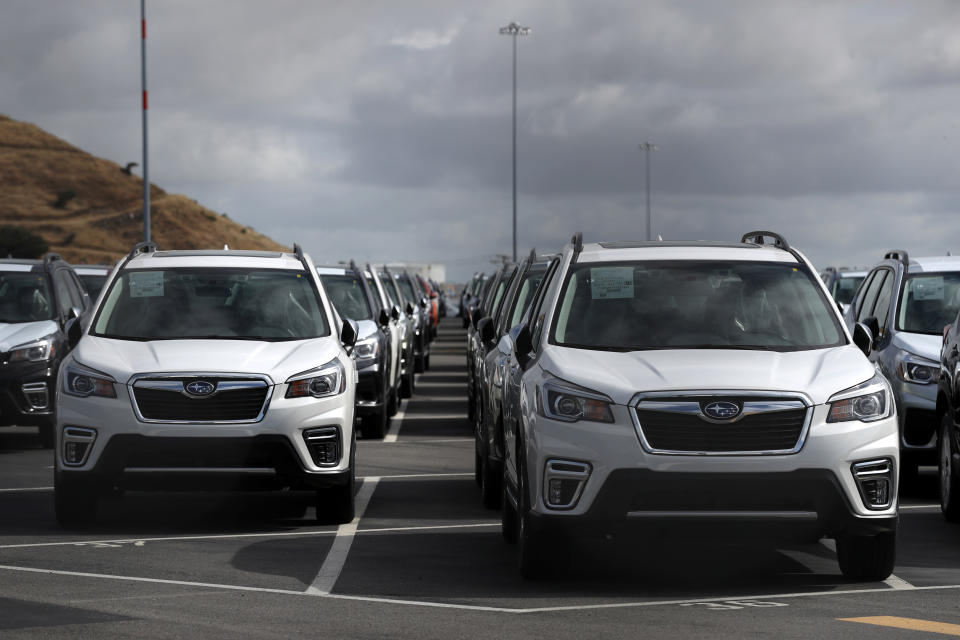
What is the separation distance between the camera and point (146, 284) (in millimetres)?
12203

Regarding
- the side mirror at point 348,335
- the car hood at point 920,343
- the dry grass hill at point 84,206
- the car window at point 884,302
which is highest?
the dry grass hill at point 84,206

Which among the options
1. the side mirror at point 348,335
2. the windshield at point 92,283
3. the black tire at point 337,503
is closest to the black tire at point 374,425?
the side mirror at point 348,335

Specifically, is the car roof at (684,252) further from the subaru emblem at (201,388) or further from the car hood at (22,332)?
the car hood at (22,332)

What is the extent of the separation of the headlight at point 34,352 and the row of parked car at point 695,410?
7793mm

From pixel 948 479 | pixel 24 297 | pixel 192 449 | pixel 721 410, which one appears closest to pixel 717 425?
pixel 721 410

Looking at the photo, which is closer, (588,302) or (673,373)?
(673,373)

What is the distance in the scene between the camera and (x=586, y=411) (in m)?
8.60

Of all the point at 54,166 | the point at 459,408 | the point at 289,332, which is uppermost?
the point at 54,166

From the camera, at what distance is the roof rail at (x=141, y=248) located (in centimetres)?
1288

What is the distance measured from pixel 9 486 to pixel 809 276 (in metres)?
7.01

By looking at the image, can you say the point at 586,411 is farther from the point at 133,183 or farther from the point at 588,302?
the point at 133,183

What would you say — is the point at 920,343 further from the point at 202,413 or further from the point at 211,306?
the point at 202,413

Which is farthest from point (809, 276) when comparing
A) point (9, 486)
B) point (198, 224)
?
point (198, 224)

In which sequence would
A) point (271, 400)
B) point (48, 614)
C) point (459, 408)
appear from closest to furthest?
point (48, 614)
point (271, 400)
point (459, 408)
